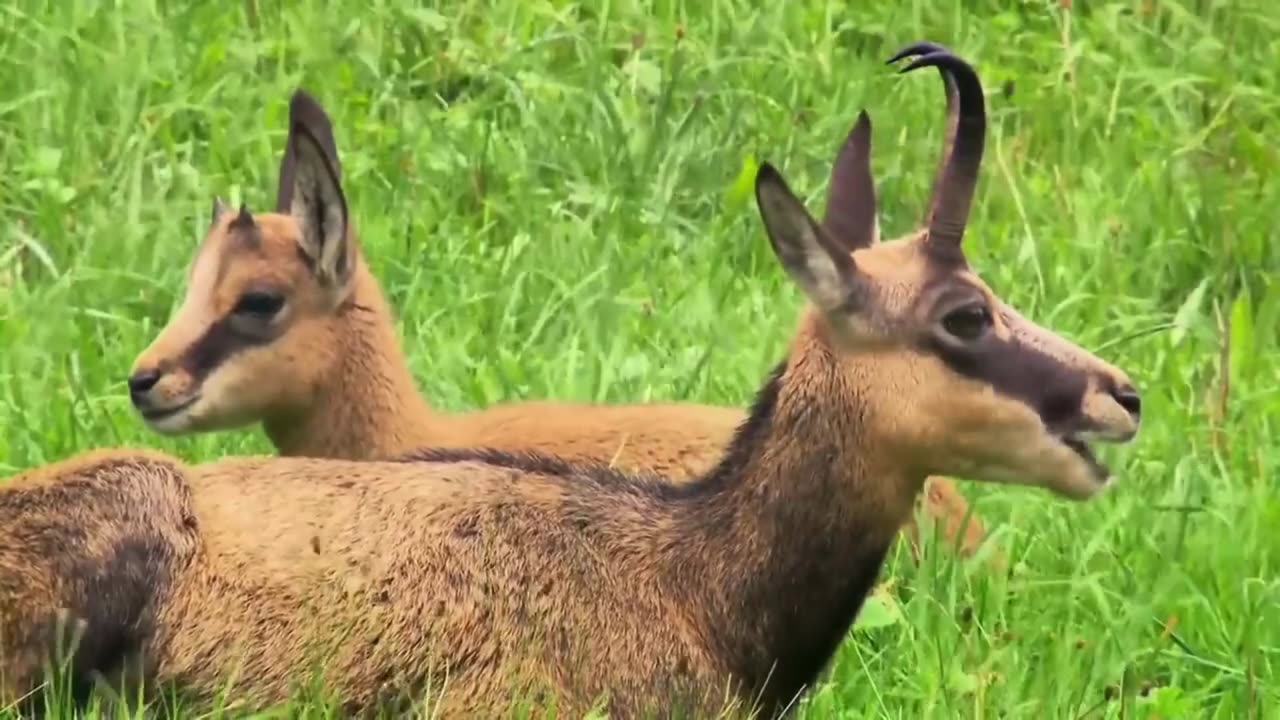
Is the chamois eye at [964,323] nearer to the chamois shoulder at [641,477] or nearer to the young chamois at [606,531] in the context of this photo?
the young chamois at [606,531]

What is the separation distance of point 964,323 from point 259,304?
219cm

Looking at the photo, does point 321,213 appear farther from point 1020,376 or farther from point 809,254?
Answer: point 1020,376

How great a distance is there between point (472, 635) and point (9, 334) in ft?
9.24

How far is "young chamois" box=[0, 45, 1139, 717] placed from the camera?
5125 millimetres

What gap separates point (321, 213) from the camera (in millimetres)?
7141

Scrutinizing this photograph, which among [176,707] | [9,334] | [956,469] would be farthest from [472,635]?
[9,334]

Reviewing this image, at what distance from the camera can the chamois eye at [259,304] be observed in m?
6.95

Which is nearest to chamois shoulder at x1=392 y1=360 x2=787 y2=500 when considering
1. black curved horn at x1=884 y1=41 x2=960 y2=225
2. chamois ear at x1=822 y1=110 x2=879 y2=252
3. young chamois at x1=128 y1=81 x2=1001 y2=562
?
black curved horn at x1=884 y1=41 x2=960 y2=225

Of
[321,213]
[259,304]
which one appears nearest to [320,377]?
[259,304]

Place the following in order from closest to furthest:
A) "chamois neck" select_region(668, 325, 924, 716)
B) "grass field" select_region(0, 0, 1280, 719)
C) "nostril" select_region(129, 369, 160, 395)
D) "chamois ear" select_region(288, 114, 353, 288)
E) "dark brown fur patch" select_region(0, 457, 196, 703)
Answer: "dark brown fur patch" select_region(0, 457, 196, 703) → "chamois neck" select_region(668, 325, 924, 716) → "grass field" select_region(0, 0, 1280, 719) → "nostril" select_region(129, 369, 160, 395) → "chamois ear" select_region(288, 114, 353, 288)

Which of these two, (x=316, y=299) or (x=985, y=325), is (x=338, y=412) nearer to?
(x=316, y=299)

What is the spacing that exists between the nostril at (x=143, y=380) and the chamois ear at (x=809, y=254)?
191 cm

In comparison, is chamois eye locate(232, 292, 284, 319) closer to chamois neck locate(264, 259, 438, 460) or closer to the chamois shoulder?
chamois neck locate(264, 259, 438, 460)

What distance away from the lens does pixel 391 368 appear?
711cm
